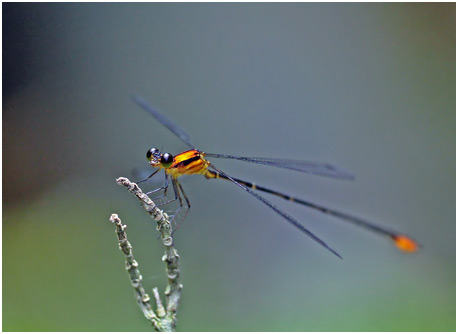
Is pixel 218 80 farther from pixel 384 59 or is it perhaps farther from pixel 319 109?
pixel 384 59

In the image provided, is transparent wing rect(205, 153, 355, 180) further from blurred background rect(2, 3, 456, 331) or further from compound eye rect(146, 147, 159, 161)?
compound eye rect(146, 147, 159, 161)

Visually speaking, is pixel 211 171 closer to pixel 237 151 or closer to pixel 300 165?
pixel 300 165

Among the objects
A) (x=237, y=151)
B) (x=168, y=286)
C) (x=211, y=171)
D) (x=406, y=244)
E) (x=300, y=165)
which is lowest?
(x=168, y=286)

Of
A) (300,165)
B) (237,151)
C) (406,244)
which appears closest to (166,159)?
(300,165)

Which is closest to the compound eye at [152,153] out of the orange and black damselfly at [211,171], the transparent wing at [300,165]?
the orange and black damselfly at [211,171]

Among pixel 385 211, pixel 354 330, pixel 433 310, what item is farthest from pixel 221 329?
pixel 385 211

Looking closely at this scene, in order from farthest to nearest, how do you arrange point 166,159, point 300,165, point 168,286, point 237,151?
point 237,151
point 300,165
point 166,159
point 168,286

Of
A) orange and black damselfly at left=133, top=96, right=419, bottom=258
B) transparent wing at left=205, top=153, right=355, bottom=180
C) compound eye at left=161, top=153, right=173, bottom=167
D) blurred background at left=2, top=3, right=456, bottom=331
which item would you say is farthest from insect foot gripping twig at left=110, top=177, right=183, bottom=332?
transparent wing at left=205, top=153, right=355, bottom=180
